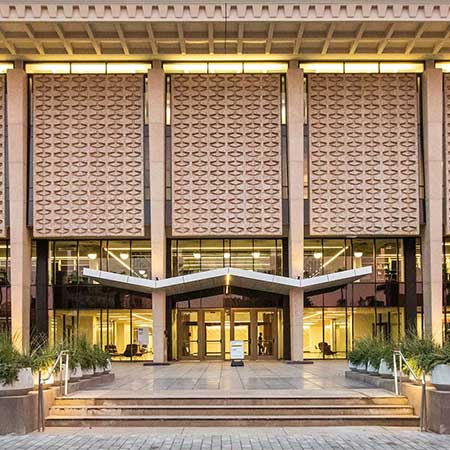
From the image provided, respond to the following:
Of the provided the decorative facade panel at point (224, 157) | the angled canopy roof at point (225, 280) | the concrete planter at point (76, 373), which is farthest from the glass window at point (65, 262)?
the concrete planter at point (76, 373)

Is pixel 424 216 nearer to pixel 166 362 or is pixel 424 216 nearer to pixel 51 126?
pixel 166 362

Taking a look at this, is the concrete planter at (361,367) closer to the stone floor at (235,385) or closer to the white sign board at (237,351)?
the stone floor at (235,385)

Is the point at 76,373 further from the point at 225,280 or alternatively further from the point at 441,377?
the point at 225,280

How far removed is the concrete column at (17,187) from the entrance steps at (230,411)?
62.8 feet

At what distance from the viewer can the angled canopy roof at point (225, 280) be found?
3044 cm

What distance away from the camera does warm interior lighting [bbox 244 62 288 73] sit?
34344mm

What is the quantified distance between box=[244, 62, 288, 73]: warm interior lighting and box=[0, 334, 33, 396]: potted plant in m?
22.4

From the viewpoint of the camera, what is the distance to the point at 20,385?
14.3 m

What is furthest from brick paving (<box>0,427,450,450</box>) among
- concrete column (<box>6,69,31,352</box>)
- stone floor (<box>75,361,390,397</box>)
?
concrete column (<box>6,69,31,352</box>)

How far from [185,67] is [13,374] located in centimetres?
2269

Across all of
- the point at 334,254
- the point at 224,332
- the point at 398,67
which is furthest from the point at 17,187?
the point at 398,67

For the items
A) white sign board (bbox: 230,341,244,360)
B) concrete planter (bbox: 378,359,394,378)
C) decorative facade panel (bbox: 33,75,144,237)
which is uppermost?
decorative facade panel (bbox: 33,75,144,237)

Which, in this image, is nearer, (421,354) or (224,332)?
(421,354)

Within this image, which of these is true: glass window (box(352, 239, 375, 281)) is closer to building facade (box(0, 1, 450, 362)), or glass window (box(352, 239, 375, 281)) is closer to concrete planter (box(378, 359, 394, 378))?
building facade (box(0, 1, 450, 362))
